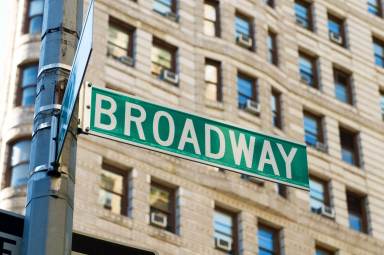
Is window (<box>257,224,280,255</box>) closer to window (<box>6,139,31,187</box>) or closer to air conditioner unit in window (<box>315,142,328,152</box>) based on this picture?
air conditioner unit in window (<box>315,142,328,152</box>)

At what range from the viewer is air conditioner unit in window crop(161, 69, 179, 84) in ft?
98.5

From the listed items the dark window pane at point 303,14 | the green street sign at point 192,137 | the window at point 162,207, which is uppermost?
the dark window pane at point 303,14

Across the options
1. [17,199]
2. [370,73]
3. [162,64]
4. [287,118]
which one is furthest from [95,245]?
[370,73]

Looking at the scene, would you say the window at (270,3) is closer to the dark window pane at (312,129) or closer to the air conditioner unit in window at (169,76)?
the dark window pane at (312,129)

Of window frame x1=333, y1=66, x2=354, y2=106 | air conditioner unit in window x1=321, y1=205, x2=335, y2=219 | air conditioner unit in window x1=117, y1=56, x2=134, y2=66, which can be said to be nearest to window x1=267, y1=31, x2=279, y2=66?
window frame x1=333, y1=66, x2=354, y2=106

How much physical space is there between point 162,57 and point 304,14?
8.92 metres

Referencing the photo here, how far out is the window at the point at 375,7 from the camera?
132 ft

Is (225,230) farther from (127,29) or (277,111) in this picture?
(127,29)

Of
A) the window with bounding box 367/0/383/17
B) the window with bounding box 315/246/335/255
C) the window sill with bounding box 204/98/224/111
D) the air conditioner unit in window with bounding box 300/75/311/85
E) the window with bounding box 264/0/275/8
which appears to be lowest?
the window with bounding box 315/246/335/255

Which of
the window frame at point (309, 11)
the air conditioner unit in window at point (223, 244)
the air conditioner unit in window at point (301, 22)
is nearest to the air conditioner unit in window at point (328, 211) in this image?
the air conditioner unit in window at point (223, 244)

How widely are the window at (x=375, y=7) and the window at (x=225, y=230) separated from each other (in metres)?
14.6

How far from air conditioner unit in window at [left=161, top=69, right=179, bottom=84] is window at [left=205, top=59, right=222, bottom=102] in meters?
1.41

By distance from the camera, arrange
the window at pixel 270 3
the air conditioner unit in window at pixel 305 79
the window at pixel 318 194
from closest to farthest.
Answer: the window at pixel 318 194, the air conditioner unit in window at pixel 305 79, the window at pixel 270 3

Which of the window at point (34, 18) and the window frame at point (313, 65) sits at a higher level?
the window frame at point (313, 65)
